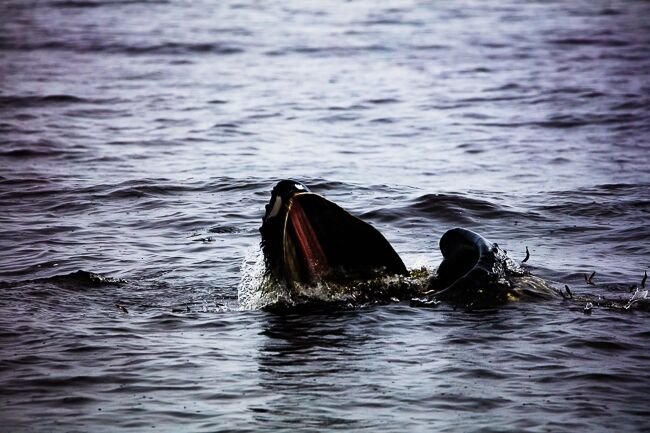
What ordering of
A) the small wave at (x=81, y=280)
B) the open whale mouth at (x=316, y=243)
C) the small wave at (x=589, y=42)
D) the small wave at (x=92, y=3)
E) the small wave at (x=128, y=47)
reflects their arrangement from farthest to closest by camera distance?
1. the small wave at (x=92, y=3)
2. the small wave at (x=589, y=42)
3. the small wave at (x=128, y=47)
4. the small wave at (x=81, y=280)
5. the open whale mouth at (x=316, y=243)

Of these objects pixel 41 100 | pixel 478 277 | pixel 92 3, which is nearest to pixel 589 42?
pixel 41 100

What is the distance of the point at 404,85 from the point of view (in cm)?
2131

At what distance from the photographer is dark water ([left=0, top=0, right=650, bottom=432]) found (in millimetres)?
6707

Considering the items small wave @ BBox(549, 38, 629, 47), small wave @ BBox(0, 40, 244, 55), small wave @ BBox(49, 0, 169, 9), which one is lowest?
small wave @ BBox(549, 38, 629, 47)

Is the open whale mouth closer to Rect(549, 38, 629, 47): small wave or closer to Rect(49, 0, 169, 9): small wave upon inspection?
Rect(549, 38, 629, 47): small wave

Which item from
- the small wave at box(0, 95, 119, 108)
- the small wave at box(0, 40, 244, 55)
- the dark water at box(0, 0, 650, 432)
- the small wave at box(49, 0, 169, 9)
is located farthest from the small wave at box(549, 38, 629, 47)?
the small wave at box(49, 0, 169, 9)

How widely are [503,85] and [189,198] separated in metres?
9.83

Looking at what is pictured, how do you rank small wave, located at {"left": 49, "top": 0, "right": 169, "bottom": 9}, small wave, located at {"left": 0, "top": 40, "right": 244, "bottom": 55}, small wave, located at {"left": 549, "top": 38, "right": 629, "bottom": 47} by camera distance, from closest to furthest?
small wave, located at {"left": 0, "top": 40, "right": 244, "bottom": 55}, small wave, located at {"left": 549, "top": 38, "right": 629, "bottom": 47}, small wave, located at {"left": 49, "top": 0, "right": 169, "bottom": 9}

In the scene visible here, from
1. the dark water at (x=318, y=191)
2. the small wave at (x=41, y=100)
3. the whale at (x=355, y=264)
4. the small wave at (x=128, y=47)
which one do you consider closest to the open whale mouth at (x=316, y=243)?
the whale at (x=355, y=264)

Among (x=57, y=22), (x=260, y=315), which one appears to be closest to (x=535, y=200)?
(x=260, y=315)

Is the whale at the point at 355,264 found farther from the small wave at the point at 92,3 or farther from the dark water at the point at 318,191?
the small wave at the point at 92,3

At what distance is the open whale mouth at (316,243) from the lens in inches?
310

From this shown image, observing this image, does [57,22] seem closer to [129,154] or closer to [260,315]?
[129,154]

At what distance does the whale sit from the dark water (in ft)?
0.66
